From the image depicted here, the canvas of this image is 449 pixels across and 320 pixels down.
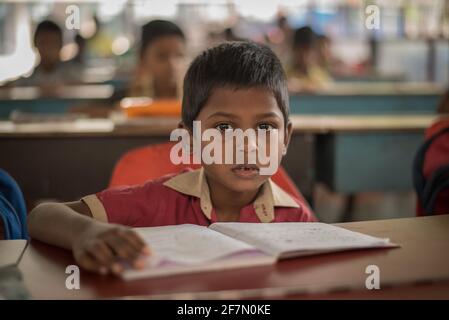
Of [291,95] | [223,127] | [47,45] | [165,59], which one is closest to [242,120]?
[223,127]

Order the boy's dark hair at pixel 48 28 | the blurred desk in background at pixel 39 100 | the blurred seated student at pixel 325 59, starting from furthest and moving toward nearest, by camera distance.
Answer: the blurred seated student at pixel 325 59, the boy's dark hair at pixel 48 28, the blurred desk in background at pixel 39 100

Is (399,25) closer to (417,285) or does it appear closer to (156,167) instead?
(156,167)

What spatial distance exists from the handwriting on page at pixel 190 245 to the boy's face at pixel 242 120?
1.05ft

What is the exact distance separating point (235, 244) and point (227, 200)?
19.3 inches

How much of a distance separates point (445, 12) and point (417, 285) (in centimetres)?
719

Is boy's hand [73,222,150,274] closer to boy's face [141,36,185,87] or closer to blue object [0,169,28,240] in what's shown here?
blue object [0,169,28,240]

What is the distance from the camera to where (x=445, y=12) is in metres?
7.48

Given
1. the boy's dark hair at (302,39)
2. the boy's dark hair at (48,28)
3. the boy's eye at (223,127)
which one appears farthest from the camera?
the boy's dark hair at (302,39)

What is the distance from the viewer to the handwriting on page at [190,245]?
2.74 feet

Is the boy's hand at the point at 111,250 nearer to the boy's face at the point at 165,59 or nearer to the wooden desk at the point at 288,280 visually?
the wooden desk at the point at 288,280

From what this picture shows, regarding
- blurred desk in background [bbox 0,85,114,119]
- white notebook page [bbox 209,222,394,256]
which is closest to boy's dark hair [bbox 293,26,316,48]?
blurred desk in background [bbox 0,85,114,119]

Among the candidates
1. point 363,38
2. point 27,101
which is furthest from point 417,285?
point 363,38

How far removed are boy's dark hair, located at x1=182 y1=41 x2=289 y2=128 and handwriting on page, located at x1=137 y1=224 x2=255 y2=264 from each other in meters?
0.41

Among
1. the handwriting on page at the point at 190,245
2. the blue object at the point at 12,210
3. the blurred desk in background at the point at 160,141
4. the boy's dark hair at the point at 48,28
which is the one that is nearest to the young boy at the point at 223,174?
the blue object at the point at 12,210
